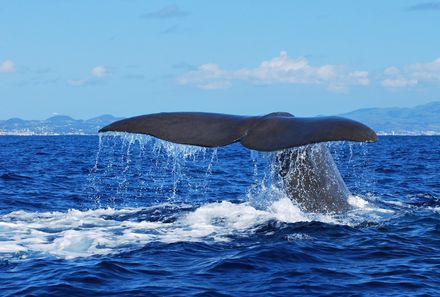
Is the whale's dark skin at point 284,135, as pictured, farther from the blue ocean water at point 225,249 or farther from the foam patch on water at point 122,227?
the foam patch on water at point 122,227

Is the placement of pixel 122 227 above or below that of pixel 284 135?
below

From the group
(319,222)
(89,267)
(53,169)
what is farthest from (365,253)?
(53,169)

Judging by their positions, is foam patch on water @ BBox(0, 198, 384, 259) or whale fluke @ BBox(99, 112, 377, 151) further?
foam patch on water @ BBox(0, 198, 384, 259)

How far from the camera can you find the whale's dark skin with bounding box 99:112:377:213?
23.0 feet

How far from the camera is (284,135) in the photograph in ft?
24.3

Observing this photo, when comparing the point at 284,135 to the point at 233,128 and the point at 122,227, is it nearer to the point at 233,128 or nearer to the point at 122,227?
the point at 233,128

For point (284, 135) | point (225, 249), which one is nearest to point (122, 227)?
point (225, 249)

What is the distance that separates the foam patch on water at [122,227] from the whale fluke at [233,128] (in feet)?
4.81

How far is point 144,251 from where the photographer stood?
8031 millimetres

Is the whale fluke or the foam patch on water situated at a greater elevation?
the whale fluke

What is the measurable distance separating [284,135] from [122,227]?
324 cm

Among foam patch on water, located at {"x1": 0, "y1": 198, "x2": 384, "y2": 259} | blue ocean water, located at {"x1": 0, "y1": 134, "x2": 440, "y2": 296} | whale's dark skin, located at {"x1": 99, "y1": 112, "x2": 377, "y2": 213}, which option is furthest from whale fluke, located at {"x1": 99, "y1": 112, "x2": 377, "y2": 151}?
foam patch on water, located at {"x1": 0, "y1": 198, "x2": 384, "y2": 259}

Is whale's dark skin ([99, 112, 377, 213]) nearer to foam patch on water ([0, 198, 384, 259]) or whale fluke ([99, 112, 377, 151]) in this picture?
whale fluke ([99, 112, 377, 151])

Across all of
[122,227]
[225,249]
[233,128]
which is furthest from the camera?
[122,227]
